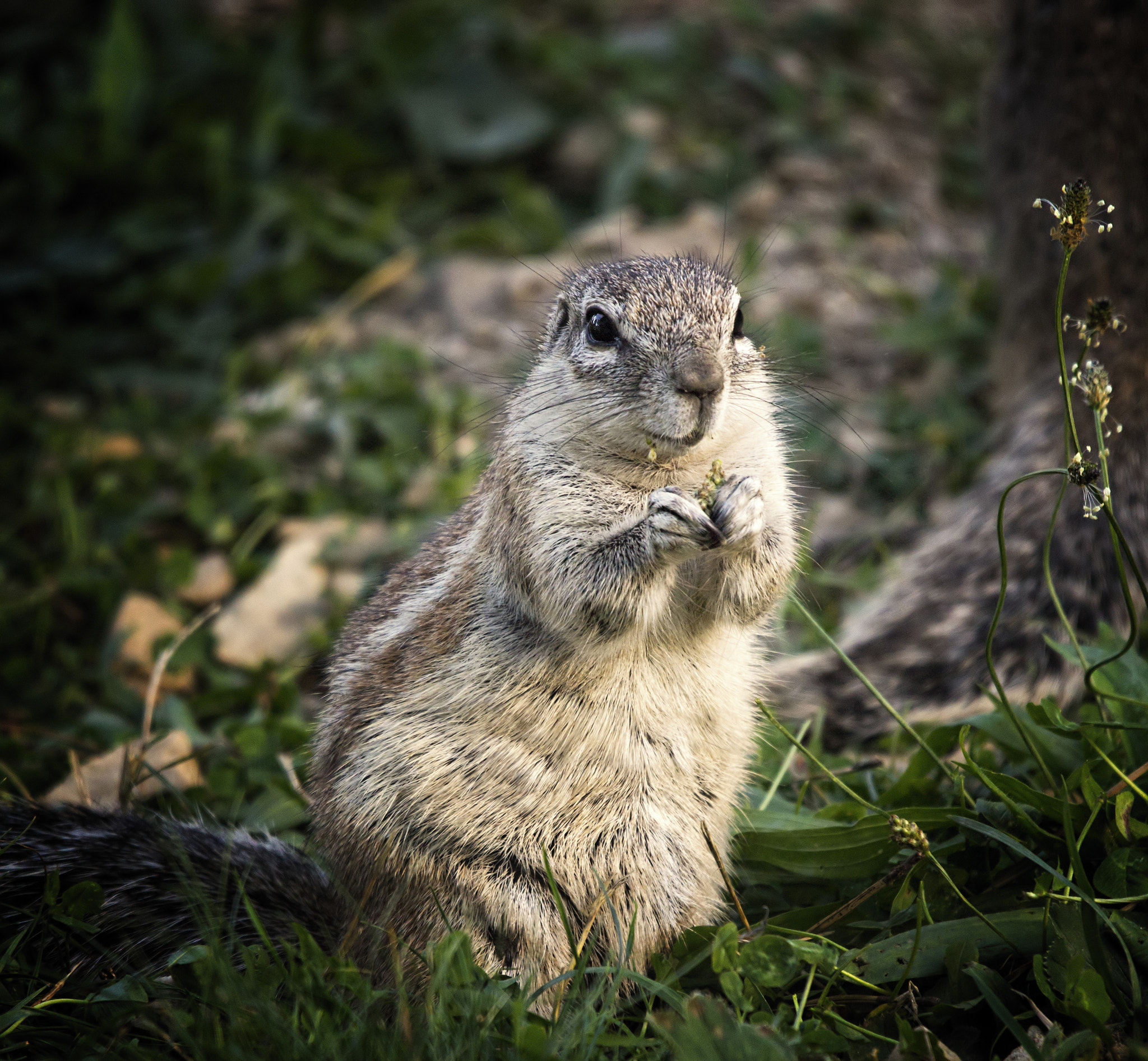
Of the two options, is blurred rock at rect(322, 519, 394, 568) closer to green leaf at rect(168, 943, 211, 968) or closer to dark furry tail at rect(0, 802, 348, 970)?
dark furry tail at rect(0, 802, 348, 970)

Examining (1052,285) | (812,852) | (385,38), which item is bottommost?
(812,852)

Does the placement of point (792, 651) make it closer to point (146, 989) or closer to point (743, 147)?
point (146, 989)

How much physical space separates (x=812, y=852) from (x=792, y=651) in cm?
149

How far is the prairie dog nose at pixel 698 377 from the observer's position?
2594mm

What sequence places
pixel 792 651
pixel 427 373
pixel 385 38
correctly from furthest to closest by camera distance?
pixel 385 38, pixel 427 373, pixel 792 651

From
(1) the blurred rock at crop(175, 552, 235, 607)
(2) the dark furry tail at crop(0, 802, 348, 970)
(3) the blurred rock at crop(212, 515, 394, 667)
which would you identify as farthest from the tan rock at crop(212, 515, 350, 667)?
(2) the dark furry tail at crop(0, 802, 348, 970)

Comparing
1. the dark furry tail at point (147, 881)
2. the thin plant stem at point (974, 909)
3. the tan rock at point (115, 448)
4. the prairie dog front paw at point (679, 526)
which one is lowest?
the tan rock at point (115, 448)

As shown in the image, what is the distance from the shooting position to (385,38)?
703cm

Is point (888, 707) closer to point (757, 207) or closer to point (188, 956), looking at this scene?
point (188, 956)

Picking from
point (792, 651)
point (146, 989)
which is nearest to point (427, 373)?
point (792, 651)

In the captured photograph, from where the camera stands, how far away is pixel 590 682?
8.70 feet

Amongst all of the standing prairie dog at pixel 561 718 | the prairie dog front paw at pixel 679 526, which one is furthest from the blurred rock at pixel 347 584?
the prairie dog front paw at pixel 679 526

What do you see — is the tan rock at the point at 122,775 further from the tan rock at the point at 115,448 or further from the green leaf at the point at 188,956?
the tan rock at the point at 115,448

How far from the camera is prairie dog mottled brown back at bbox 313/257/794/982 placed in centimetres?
258
